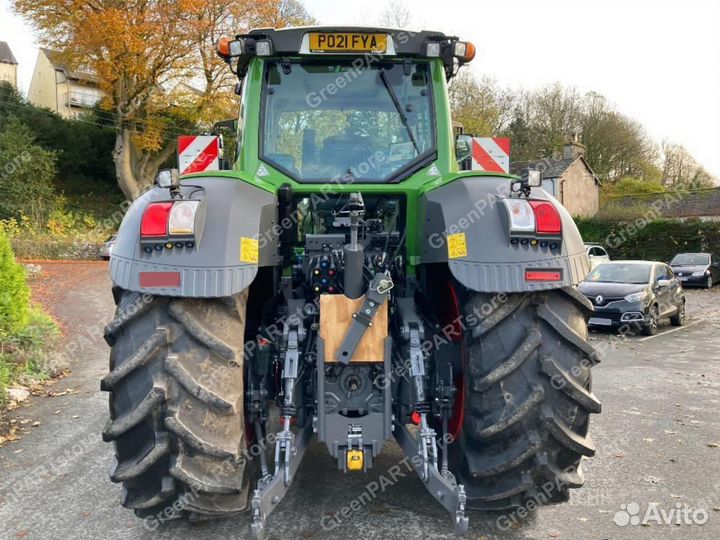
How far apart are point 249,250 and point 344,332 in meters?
0.64

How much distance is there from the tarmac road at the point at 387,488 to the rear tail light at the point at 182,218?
1695 millimetres

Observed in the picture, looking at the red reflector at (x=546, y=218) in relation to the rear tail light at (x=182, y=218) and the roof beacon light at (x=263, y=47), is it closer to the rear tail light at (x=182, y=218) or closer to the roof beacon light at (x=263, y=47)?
the rear tail light at (x=182, y=218)

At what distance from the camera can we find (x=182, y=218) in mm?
2869

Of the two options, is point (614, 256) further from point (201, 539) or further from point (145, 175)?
point (201, 539)

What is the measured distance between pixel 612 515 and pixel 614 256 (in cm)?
2813

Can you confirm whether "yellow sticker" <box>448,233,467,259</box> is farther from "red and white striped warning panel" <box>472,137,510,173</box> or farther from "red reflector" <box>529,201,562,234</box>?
"red and white striped warning panel" <box>472,137,510,173</box>

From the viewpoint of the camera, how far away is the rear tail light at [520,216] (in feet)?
9.87

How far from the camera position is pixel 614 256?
29.6m

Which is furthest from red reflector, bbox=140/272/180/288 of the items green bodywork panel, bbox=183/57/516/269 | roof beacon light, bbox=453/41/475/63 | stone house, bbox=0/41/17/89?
stone house, bbox=0/41/17/89

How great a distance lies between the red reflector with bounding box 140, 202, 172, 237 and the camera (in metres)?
2.88

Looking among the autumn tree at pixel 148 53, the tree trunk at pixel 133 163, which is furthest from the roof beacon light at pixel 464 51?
the tree trunk at pixel 133 163

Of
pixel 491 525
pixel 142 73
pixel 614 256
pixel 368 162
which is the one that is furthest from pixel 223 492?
pixel 614 256

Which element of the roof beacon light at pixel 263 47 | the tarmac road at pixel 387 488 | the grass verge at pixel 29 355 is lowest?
the tarmac road at pixel 387 488

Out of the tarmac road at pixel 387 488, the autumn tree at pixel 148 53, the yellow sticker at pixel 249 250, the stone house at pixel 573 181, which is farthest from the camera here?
the stone house at pixel 573 181
